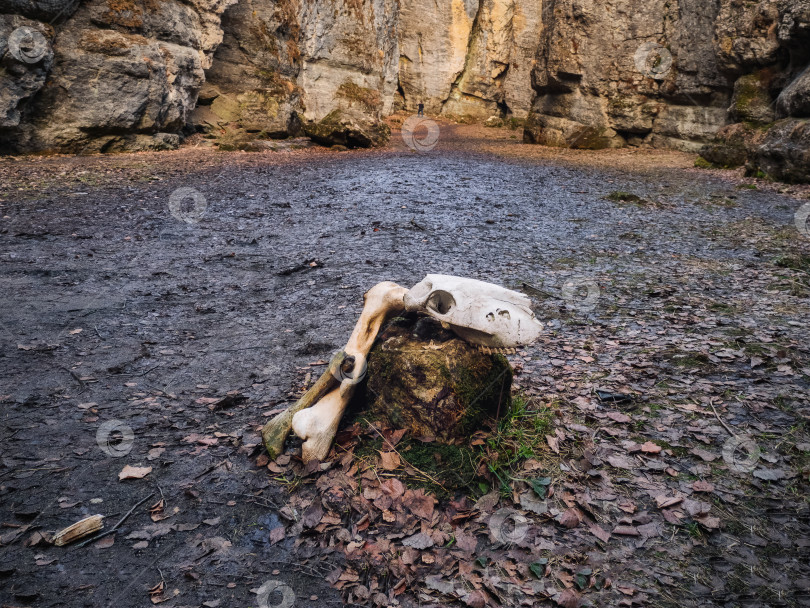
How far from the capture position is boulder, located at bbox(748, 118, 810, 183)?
1151cm

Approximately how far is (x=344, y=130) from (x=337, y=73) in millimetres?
2858

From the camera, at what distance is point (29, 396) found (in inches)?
164

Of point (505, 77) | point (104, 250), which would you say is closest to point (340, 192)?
point (104, 250)

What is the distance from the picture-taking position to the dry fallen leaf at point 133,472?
3.46 meters

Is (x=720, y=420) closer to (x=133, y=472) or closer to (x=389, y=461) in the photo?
(x=389, y=461)

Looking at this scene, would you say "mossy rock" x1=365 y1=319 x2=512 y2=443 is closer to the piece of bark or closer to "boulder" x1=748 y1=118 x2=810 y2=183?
the piece of bark

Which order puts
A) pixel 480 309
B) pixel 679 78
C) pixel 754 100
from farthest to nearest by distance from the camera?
pixel 679 78
pixel 754 100
pixel 480 309

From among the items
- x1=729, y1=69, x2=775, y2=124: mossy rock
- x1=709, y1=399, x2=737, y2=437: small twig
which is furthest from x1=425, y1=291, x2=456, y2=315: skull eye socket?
x1=729, y1=69, x2=775, y2=124: mossy rock

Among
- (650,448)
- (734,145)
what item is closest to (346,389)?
(650,448)

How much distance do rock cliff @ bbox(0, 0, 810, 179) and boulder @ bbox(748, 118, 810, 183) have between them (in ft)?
0.14

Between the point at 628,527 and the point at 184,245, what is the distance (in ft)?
24.0

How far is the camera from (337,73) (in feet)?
65.1

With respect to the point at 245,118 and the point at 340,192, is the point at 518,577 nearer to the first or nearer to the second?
the point at 340,192

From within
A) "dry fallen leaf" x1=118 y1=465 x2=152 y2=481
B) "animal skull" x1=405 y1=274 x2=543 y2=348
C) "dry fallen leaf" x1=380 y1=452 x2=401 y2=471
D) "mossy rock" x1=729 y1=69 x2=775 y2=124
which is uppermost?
"mossy rock" x1=729 y1=69 x2=775 y2=124
